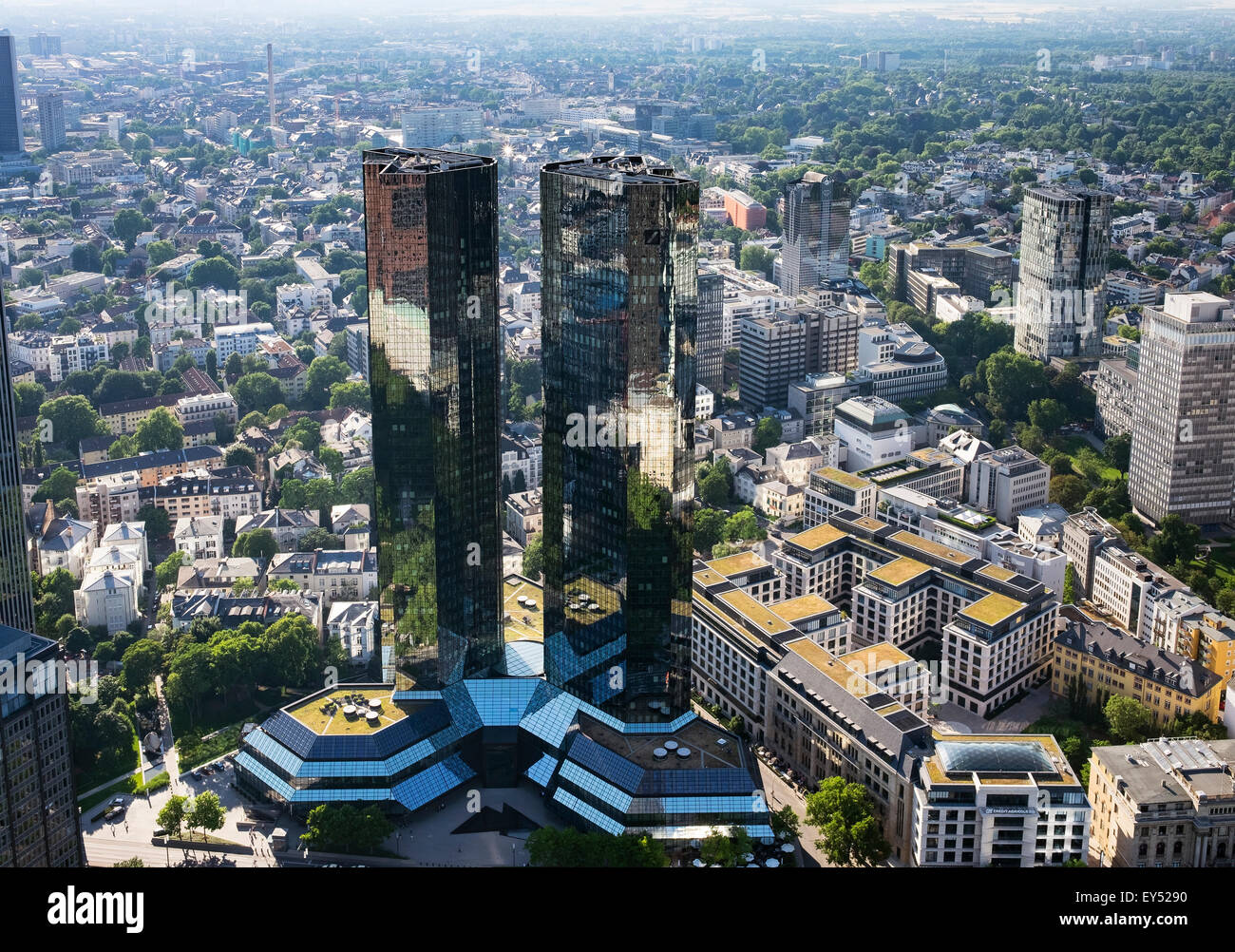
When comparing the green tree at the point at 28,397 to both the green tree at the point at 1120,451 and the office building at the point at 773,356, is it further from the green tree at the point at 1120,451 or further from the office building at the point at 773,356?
the green tree at the point at 1120,451

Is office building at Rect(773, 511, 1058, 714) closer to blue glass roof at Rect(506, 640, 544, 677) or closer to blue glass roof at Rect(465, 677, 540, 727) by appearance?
blue glass roof at Rect(506, 640, 544, 677)

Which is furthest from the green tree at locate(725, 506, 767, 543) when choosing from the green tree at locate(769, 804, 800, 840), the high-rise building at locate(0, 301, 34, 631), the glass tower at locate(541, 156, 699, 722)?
the high-rise building at locate(0, 301, 34, 631)

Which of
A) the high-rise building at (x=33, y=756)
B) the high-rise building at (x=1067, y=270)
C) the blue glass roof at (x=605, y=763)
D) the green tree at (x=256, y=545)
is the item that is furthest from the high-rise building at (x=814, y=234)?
the high-rise building at (x=33, y=756)

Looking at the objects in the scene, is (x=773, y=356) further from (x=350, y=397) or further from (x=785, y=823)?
(x=785, y=823)
